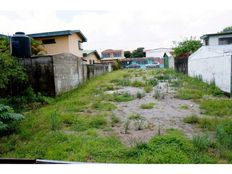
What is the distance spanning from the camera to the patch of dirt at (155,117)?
15.2ft

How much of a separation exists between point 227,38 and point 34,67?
20.9 m

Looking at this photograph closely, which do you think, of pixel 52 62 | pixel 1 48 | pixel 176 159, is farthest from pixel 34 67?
pixel 176 159

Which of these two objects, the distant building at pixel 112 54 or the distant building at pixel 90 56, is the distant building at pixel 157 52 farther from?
the distant building at pixel 90 56

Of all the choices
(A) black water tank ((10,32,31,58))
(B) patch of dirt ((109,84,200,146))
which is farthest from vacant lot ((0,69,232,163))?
(A) black water tank ((10,32,31,58))

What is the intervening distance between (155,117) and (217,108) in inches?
73.4

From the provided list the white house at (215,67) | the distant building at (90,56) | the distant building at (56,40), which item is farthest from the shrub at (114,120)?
the distant building at (90,56)

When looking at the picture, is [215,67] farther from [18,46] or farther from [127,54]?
[127,54]

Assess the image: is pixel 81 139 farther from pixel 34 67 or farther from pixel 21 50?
pixel 34 67

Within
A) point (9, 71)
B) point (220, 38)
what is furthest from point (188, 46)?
point (9, 71)

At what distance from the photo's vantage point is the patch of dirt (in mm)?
4637

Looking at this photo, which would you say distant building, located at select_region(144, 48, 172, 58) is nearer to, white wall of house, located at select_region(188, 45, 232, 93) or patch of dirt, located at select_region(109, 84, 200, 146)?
white wall of house, located at select_region(188, 45, 232, 93)

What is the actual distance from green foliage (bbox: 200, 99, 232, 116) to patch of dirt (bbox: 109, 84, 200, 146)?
225 mm

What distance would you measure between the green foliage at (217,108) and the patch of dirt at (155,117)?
23cm

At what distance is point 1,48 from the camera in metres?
6.86
